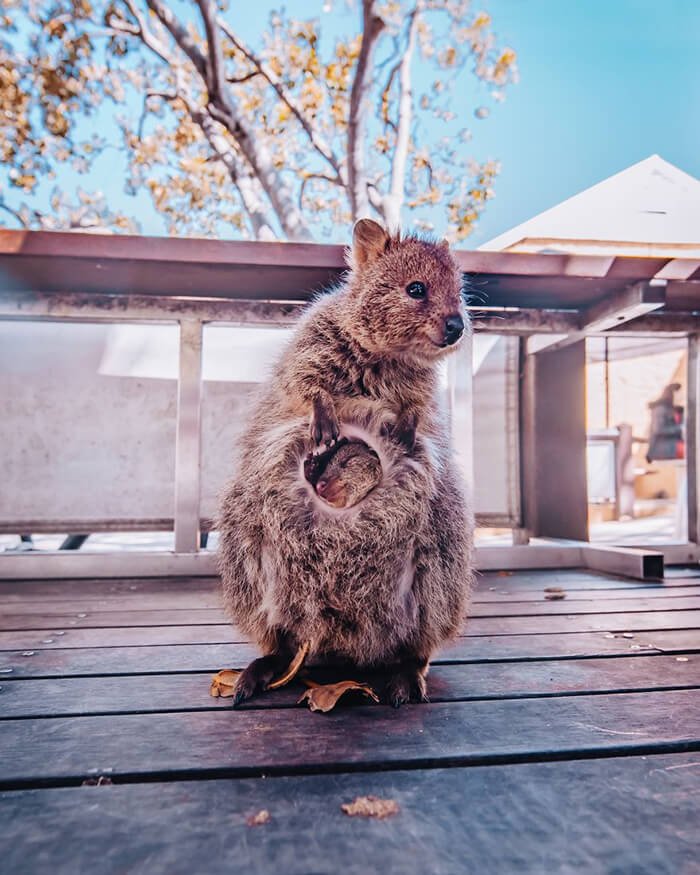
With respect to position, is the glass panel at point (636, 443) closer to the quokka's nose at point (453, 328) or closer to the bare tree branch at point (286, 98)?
the quokka's nose at point (453, 328)

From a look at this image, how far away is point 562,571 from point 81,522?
248cm

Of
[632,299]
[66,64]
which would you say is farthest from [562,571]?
[66,64]

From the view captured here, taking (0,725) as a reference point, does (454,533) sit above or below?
above

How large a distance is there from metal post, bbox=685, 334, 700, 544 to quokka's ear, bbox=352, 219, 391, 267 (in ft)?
7.86

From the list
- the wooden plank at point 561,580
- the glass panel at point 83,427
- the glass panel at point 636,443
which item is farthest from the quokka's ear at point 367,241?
the glass panel at point 636,443

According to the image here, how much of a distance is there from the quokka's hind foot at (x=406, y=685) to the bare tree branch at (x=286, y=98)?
7366 millimetres

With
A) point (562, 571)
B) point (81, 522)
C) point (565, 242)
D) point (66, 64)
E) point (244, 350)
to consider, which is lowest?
point (562, 571)

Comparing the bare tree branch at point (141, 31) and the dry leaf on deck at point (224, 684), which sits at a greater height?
the bare tree branch at point (141, 31)

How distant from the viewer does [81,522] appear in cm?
321

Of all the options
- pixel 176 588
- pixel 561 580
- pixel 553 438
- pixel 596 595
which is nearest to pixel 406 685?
pixel 596 595

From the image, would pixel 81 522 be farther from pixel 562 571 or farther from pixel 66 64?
pixel 66 64

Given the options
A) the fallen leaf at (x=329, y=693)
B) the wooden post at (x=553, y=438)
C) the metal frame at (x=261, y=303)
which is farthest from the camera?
the wooden post at (x=553, y=438)

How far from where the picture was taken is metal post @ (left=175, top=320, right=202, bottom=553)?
293 cm

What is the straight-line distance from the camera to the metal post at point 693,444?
3.29 m
